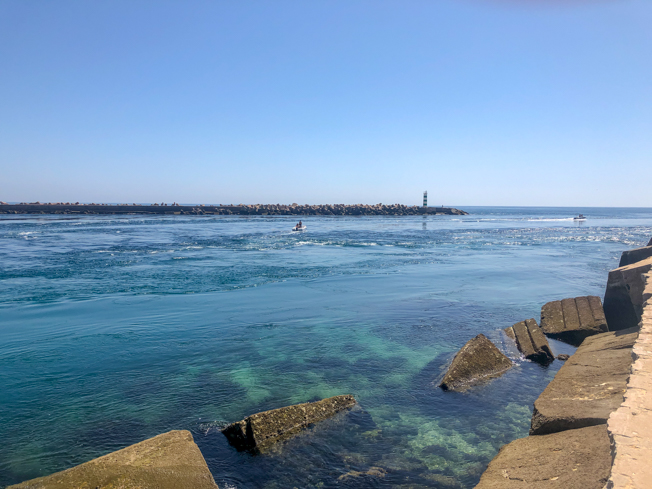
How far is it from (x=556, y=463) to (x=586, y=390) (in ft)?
7.13

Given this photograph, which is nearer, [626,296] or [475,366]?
[475,366]

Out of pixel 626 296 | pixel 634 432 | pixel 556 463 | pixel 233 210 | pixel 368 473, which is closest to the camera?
pixel 634 432

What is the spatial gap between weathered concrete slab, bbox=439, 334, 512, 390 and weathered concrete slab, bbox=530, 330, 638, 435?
1.54 metres

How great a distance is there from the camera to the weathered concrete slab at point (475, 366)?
8297 millimetres

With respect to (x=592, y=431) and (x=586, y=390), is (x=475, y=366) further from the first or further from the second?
(x=592, y=431)

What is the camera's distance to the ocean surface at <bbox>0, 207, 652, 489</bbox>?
6094mm

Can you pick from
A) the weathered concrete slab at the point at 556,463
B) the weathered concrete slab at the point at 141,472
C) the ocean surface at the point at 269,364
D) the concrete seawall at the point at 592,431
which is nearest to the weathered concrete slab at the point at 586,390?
the concrete seawall at the point at 592,431

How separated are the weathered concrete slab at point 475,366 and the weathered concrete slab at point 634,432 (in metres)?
3.49

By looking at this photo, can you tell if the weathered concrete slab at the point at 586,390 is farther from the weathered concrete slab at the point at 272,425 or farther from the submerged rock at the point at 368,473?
the weathered concrete slab at the point at 272,425

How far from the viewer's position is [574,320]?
10.9 metres

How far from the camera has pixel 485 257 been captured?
28.7 metres

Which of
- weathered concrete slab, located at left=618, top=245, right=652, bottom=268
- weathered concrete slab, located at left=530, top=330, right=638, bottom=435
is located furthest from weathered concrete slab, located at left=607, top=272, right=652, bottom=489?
weathered concrete slab, located at left=618, top=245, right=652, bottom=268

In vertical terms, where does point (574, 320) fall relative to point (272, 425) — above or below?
above

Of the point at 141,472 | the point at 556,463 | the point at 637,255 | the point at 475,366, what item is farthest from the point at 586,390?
the point at 637,255
